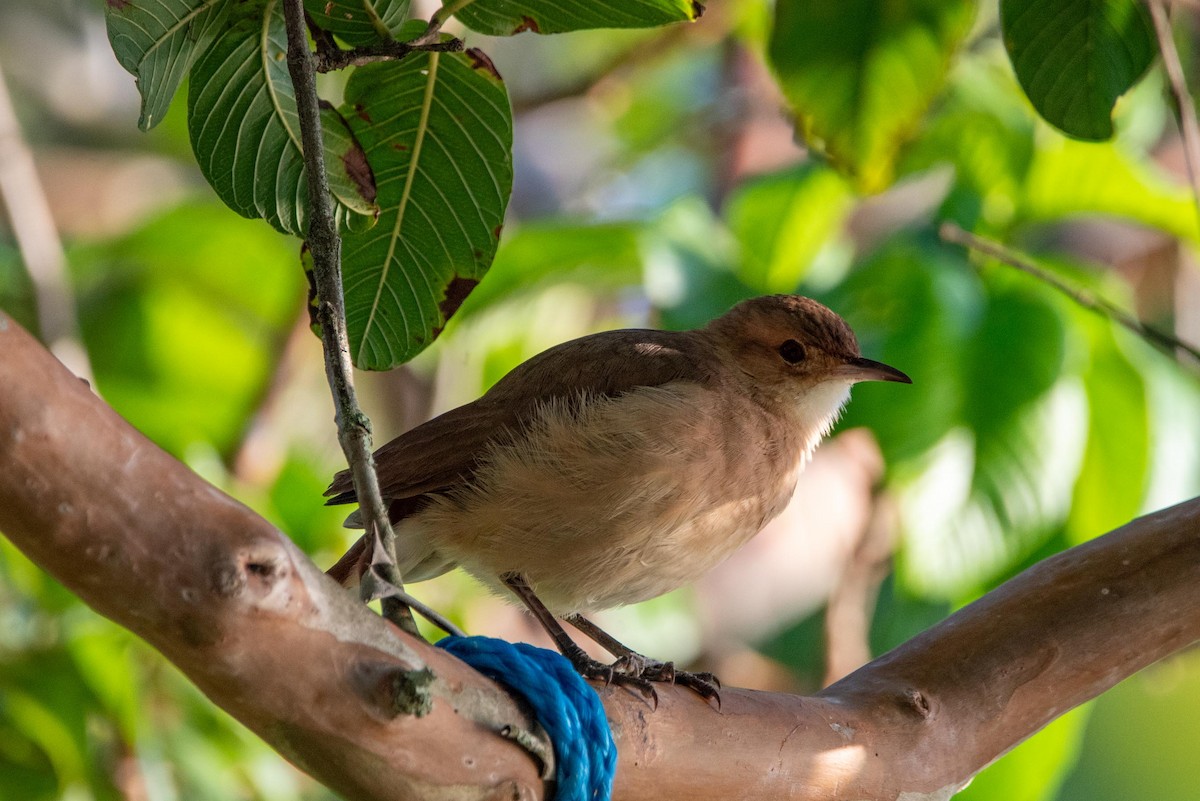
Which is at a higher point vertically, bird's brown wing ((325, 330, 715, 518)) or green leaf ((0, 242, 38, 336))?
bird's brown wing ((325, 330, 715, 518))

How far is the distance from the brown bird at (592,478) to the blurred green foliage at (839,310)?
0.73m

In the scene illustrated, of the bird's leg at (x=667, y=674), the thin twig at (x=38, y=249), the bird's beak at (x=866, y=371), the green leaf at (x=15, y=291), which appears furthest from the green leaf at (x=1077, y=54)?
the green leaf at (x=15, y=291)

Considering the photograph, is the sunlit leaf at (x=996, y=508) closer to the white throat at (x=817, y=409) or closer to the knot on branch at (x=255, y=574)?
the white throat at (x=817, y=409)

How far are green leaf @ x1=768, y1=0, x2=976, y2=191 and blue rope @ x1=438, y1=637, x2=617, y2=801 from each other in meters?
1.75

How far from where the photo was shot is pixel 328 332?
1622mm

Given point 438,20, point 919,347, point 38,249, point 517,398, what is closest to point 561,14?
point 438,20

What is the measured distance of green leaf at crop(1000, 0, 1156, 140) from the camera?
2.23m

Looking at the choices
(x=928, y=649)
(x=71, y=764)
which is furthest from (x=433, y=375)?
(x=928, y=649)

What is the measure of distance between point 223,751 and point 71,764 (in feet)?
1.71

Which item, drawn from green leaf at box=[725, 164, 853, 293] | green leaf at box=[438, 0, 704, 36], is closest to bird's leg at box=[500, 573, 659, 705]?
green leaf at box=[438, 0, 704, 36]

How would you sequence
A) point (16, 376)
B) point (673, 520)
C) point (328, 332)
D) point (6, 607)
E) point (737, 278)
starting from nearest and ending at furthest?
point (16, 376) < point (328, 332) < point (673, 520) < point (6, 607) < point (737, 278)

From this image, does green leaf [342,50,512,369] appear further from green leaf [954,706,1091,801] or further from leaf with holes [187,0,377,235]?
green leaf [954,706,1091,801]

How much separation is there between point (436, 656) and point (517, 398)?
132 cm

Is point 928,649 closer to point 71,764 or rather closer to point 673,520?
point 673,520
